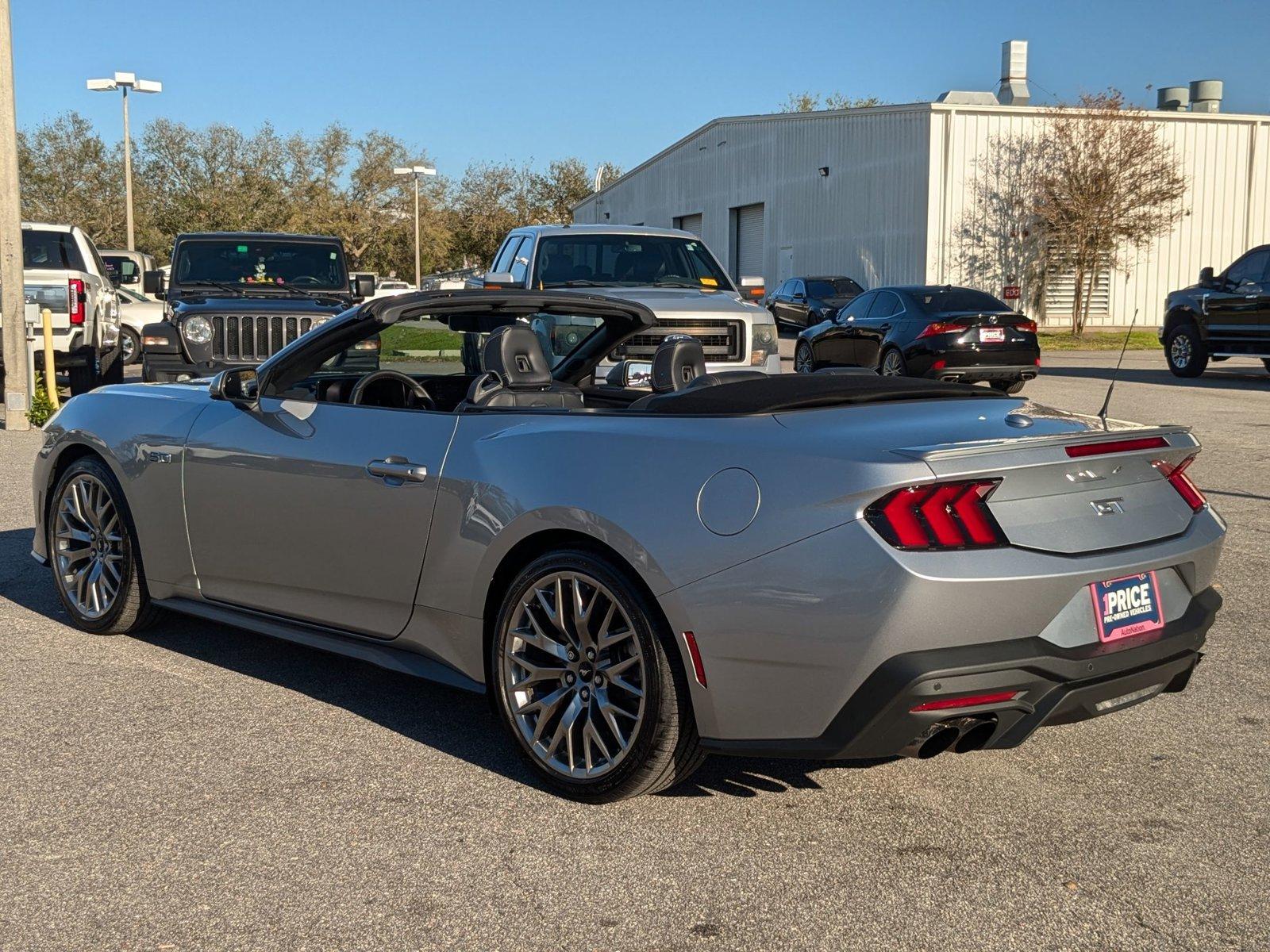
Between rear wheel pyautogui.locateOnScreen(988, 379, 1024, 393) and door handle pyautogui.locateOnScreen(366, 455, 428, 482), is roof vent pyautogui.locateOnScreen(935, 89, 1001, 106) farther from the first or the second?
door handle pyautogui.locateOnScreen(366, 455, 428, 482)

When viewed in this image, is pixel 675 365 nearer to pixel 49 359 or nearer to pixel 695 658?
pixel 695 658

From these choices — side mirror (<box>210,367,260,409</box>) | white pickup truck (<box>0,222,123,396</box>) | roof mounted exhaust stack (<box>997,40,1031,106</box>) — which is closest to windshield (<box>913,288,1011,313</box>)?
white pickup truck (<box>0,222,123,396</box>)

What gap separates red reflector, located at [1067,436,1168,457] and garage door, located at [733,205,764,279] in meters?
42.1

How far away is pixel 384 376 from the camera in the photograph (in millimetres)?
5324

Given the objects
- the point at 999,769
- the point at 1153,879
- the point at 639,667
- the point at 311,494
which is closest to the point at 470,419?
the point at 311,494

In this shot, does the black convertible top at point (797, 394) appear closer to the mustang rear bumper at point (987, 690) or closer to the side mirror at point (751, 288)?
the mustang rear bumper at point (987, 690)

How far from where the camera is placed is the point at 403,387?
5.36 metres

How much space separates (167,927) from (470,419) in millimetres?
1827

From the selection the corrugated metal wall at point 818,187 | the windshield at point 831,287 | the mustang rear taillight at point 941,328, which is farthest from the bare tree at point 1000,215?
the mustang rear taillight at point 941,328

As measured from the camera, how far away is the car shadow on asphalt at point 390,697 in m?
4.35

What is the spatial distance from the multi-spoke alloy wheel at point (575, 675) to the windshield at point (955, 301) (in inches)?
627

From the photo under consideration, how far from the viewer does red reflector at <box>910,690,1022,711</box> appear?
346 centimetres

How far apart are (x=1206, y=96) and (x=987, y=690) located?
4624cm

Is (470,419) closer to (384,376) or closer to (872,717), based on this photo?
(384,376)
